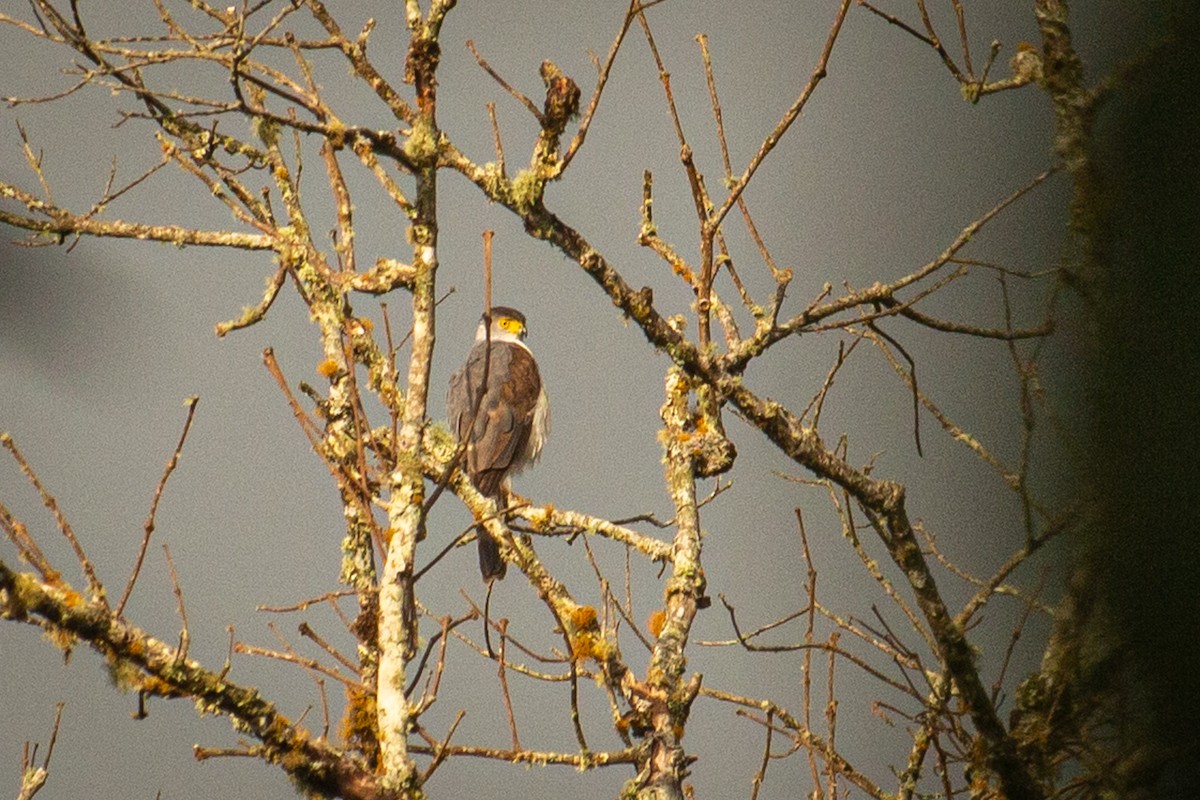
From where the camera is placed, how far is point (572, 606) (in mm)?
2117

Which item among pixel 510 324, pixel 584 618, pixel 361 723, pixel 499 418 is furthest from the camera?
pixel 510 324

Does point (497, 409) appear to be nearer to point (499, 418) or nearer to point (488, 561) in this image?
point (499, 418)

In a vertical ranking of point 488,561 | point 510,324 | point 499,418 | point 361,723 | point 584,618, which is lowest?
point 361,723

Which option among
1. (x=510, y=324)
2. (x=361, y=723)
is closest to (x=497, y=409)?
(x=510, y=324)

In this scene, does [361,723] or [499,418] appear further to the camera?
[499,418]

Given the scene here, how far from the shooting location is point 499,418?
4512 millimetres

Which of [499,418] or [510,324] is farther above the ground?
[510,324]

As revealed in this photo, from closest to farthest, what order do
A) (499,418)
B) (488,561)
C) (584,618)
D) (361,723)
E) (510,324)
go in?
1. (361,723)
2. (584,618)
3. (488,561)
4. (499,418)
5. (510,324)

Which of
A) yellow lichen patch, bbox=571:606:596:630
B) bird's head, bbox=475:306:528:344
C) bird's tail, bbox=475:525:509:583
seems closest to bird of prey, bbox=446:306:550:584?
bird's tail, bbox=475:525:509:583

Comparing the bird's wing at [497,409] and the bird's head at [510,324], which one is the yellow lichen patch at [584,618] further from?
the bird's head at [510,324]

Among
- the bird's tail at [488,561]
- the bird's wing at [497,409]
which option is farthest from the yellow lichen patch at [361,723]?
the bird's wing at [497,409]

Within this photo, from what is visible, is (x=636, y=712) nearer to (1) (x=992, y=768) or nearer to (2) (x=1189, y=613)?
(1) (x=992, y=768)

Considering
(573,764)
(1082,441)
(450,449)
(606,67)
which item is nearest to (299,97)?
(606,67)

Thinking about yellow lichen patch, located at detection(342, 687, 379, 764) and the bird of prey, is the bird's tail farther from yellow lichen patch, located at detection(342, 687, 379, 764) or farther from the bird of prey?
yellow lichen patch, located at detection(342, 687, 379, 764)
